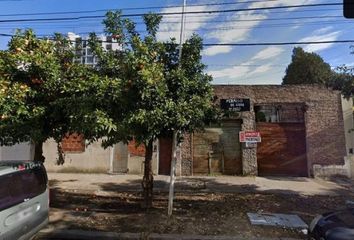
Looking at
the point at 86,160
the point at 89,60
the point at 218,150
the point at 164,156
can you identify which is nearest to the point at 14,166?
the point at 89,60

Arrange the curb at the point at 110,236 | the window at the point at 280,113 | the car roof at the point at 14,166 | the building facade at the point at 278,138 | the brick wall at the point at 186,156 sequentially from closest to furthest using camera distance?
the car roof at the point at 14,166
the curb at the point at 110,236
the building facade at the point at 278,138
the brick wall at the point at 186,156
the window at the point at 280,113

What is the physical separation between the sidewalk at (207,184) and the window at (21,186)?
19.1ft

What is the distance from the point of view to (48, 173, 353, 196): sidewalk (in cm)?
1305

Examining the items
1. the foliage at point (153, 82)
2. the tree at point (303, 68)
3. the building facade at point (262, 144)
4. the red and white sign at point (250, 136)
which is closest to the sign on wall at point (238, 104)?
the building facade at point (262, 144)

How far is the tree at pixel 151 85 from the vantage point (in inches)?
317

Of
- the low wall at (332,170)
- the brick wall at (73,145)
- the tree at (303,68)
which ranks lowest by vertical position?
the low wall at (332,170)

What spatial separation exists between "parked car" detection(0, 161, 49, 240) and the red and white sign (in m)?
10.6

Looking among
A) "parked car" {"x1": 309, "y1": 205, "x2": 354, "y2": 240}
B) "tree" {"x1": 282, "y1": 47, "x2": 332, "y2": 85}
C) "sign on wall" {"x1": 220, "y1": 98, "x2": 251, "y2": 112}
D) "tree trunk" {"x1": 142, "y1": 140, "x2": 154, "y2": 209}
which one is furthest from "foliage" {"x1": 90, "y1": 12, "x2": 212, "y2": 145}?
"tree" {"x1": 282, "y1": 47, "x2": 332, "y2": 85}

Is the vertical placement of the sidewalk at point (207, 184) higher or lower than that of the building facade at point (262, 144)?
lower

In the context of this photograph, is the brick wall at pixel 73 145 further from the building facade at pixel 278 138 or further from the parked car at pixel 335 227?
the parked car at pixel 335 227

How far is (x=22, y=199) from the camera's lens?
6109 millimetres

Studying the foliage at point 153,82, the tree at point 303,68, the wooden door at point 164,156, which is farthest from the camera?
the tree at point 303,68

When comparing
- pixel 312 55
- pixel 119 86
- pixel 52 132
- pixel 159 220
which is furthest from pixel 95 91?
pixel 312 55

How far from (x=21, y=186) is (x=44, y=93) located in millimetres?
3367
